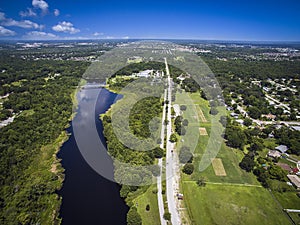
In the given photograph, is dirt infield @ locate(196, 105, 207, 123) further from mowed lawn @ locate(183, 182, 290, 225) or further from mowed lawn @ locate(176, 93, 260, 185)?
mowed lawn @ locate(183, 182, 290, 225)

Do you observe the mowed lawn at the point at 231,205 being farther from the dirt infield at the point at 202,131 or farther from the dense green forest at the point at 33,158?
the dense green forest at the point at 33,158

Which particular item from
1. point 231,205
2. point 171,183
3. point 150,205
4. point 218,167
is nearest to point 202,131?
point 218,167

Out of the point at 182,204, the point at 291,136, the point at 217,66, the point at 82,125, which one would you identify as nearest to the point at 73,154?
the point at 82,125

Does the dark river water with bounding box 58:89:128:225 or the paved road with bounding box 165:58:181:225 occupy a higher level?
the paved road with bounding box 165:58:181:225

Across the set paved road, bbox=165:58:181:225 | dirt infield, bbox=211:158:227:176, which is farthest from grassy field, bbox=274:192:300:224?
paved road, bbox=165:58:181:225

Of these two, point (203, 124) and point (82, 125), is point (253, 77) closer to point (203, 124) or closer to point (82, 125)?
point (203, 124)

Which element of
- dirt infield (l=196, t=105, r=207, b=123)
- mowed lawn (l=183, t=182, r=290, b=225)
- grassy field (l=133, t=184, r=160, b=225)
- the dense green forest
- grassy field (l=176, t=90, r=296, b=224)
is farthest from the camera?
dirt infield (l=196, t=105, r=207, b=123)

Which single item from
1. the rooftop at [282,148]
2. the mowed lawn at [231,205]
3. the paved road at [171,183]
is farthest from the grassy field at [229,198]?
the rooftop at [282,148]
